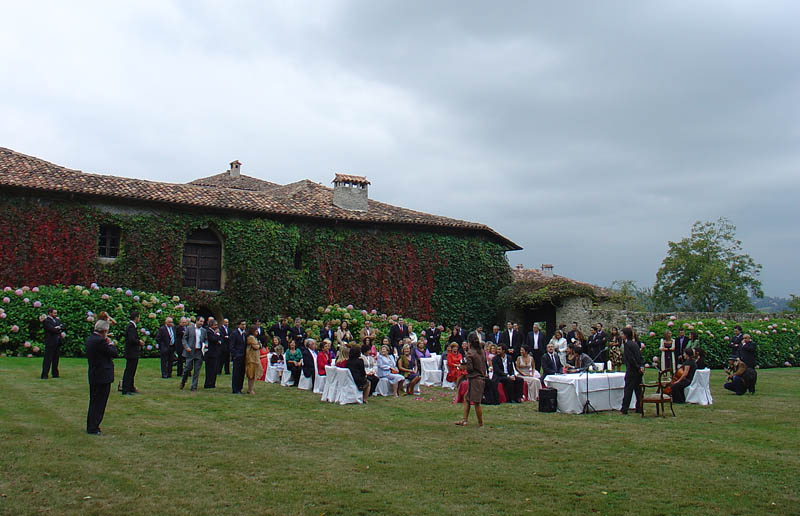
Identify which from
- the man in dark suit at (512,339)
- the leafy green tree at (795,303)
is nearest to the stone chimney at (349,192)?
the man in dark suit at (512,339)

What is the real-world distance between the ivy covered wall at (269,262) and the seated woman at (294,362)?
→ 10.9 metres

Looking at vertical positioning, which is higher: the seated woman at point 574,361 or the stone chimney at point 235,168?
the stone chimney at point 235,168

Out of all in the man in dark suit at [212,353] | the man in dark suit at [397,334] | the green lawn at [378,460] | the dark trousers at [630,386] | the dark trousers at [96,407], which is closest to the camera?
the green lawn at [378,460]

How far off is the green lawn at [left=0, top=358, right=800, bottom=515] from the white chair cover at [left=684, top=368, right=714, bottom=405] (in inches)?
42.5

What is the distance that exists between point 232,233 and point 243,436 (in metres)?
18.4

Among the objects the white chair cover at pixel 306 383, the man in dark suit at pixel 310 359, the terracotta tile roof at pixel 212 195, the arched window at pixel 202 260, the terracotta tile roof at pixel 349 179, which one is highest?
the terracotta tile roof at pixel 349 179

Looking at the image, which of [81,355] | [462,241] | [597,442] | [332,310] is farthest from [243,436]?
[462,241]

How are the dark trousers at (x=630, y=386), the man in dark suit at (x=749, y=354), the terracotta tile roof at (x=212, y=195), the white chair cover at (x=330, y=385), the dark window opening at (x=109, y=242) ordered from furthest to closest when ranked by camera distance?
the dark window opening at (x=109, y=242)
the terracotta tile roof at (x=212, y=195)
the man in dark suit at (x=749, y=354)
the white chair cover at (x=330, y=385)
the dark trousers at (x=630, y=386)

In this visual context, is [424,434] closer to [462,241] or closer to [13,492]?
[13,492]

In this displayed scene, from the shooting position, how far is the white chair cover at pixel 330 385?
13328mm

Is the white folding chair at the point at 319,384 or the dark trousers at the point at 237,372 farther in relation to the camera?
the white folding chair at the point at 319,384

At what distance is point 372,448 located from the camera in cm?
849

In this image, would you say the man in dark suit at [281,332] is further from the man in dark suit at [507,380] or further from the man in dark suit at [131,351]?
the man in dark suit at [507,380]

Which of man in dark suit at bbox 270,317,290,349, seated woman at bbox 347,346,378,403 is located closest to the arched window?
man in dark suit at bbox 270,317,290,349
